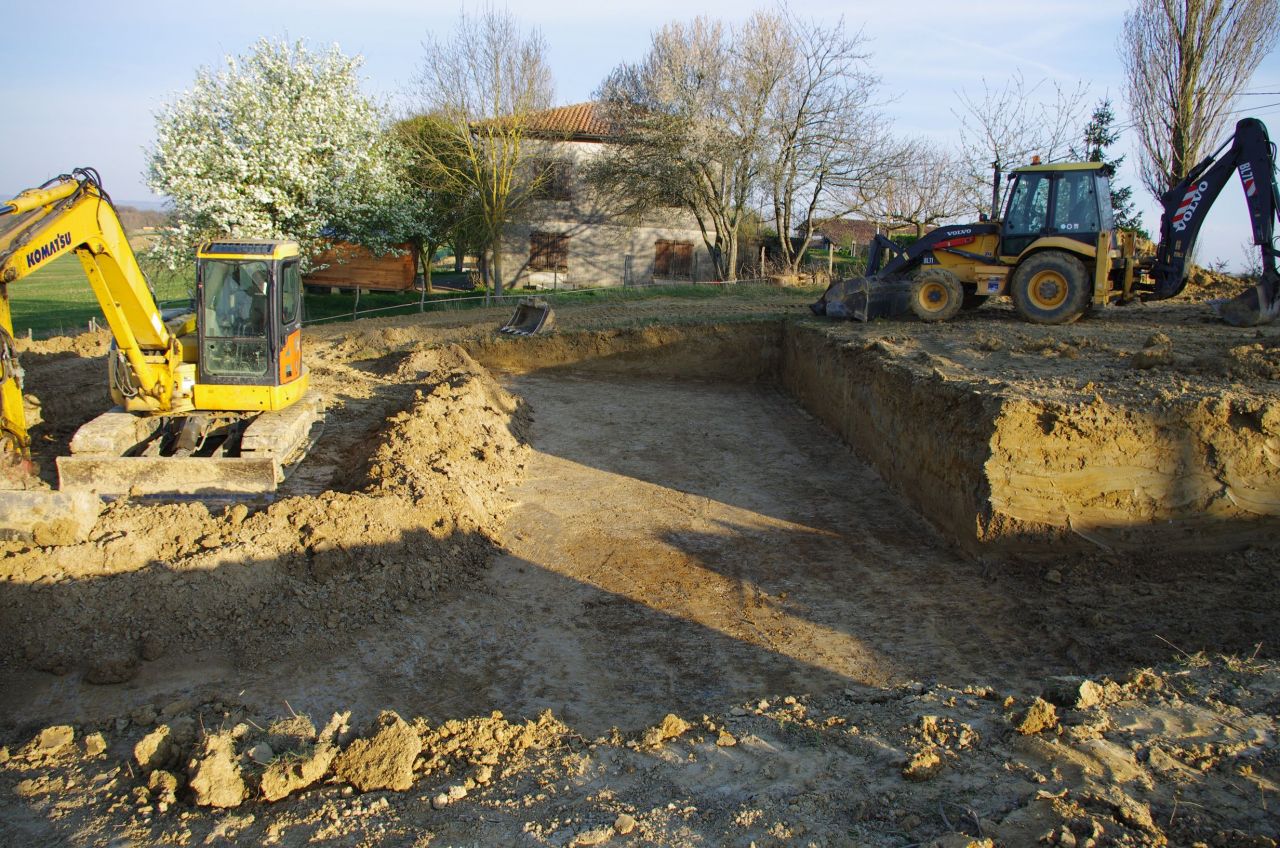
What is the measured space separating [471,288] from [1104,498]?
1112 inches

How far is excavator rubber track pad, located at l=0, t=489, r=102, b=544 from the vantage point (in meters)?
6.46

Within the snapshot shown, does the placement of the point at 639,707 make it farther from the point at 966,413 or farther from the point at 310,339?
the point at 310,339

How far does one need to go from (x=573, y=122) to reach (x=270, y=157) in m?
14.9

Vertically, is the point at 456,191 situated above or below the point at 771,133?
below

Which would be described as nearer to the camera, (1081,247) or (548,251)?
(1081,247)

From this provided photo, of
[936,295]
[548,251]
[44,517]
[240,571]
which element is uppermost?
[548,251]

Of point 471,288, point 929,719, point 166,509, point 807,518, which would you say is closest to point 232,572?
point 166,509

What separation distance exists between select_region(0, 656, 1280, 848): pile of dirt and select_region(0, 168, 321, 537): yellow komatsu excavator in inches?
137

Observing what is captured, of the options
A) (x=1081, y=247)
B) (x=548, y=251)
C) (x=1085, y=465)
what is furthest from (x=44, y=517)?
(x=548, y=251)

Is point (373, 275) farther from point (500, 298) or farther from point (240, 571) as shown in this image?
point (240, 571)

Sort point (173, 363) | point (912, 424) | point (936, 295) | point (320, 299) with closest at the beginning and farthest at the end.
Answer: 1. point (173, 363)
2. point (912, 424)
3. point (936, 295)
4. point (320, 299)

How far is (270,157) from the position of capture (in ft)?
60.2

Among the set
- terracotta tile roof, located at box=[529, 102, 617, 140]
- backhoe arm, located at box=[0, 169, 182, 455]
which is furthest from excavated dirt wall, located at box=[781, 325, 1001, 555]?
terracotta tile roof, located at box=[529, 102, 617, 140]

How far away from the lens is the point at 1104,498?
7.43 metres
